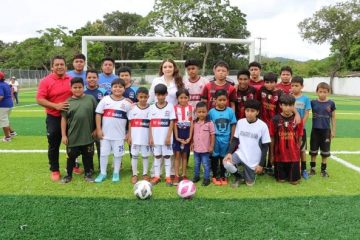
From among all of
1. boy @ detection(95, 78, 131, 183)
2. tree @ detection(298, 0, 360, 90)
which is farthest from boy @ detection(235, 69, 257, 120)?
tree @ detection(298, 0, 360, 90)

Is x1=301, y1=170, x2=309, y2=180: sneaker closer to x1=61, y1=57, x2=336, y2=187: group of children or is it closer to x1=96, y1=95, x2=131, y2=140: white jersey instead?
x1=61, y1=57, x2=336, y2=187: group of children

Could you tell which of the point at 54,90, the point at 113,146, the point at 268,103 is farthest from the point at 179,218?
the point at 54,90

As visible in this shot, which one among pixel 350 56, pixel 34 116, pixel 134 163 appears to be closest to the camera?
pixel 134 163

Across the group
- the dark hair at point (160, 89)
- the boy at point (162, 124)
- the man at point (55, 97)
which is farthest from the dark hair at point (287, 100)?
the man at point (55, 97)

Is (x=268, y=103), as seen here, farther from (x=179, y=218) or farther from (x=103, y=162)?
(x=103, y=162)

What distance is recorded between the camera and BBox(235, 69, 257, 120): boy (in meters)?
5.43

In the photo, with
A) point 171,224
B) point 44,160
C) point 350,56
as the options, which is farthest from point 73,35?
point 171,224

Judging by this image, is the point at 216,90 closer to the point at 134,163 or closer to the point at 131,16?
the point at 134,163

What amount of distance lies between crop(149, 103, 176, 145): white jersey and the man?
1.26 m

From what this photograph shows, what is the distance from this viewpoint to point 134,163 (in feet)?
17.5

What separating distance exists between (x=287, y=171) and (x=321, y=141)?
845mm

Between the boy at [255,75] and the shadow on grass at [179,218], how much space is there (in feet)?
6.22

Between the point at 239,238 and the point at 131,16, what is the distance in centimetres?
6298

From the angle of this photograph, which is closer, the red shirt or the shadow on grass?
the shadow on grass
